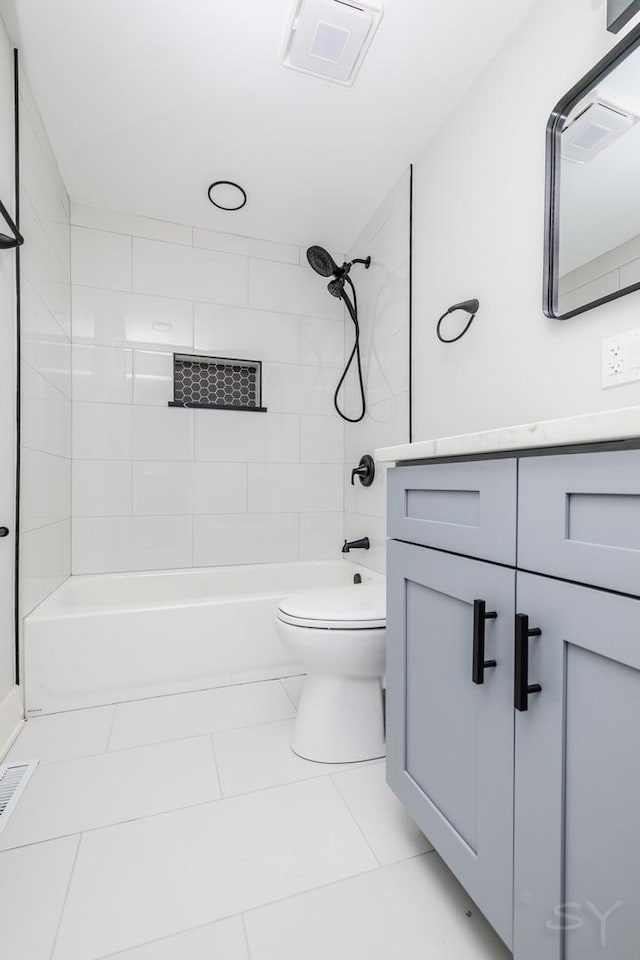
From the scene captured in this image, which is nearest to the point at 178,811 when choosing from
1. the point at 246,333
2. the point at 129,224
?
the point at 246,333

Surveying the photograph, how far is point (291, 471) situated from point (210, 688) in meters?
1.19

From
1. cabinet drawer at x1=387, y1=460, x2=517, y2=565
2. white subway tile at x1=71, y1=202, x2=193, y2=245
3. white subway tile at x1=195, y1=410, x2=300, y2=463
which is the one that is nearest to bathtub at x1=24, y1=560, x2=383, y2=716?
white subway tile at x1=195, y1=410, x2=300, y2=463

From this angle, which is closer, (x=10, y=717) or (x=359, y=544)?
(x=10, y=717)

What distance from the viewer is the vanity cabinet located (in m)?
0.54

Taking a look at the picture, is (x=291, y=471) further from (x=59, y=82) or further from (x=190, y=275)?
(x=59, y=82)

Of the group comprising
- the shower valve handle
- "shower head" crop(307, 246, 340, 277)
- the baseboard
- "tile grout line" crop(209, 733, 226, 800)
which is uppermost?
"shower head" crop(307, 246, 340, 277)

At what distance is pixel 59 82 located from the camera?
5.19ft

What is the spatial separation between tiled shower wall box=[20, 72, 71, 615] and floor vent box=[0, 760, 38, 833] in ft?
1.58

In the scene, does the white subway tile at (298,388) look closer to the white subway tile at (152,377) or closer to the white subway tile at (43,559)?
the white subway tile at (152,377)

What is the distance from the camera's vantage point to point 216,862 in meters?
1.01

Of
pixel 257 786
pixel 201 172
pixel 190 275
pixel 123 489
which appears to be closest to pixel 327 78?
pixel 201 172

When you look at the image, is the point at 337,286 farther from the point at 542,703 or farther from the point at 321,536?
the point at 542,703

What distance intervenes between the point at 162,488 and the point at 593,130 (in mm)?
2148

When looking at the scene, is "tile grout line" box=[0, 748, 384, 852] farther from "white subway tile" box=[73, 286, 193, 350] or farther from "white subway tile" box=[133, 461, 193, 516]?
"white subway tile" box=[73, 286, 193, 350]
